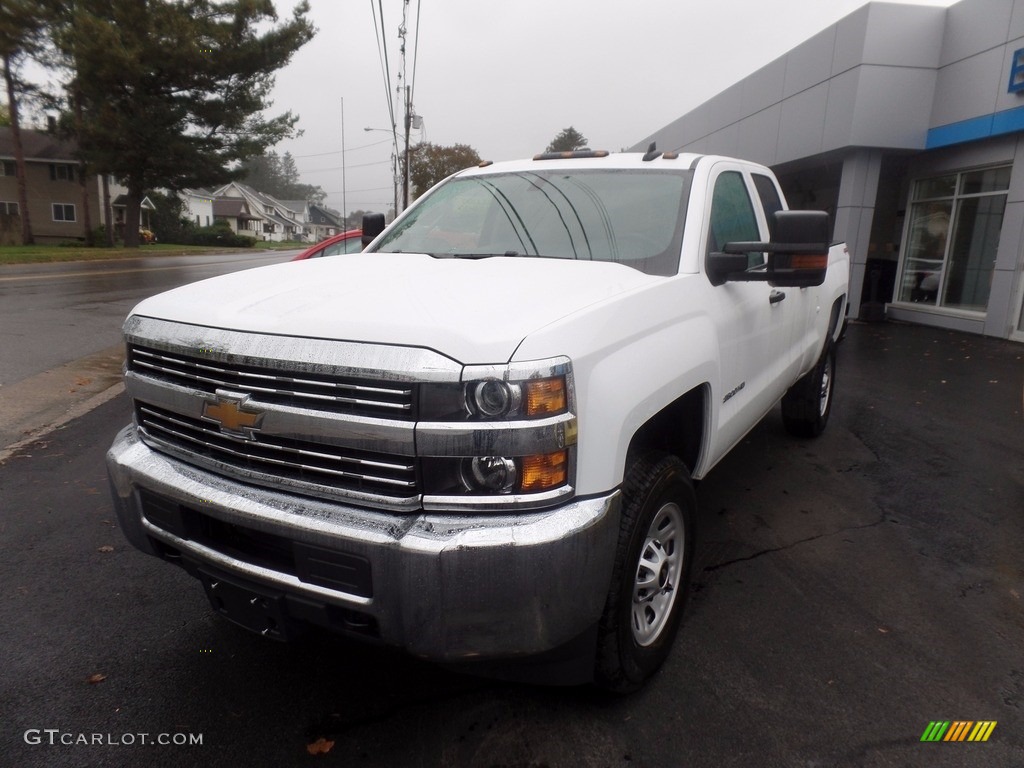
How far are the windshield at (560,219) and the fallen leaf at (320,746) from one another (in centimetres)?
207

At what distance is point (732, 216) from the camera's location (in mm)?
3748

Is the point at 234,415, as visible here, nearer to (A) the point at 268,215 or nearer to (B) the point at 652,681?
(B) the point at 652,681

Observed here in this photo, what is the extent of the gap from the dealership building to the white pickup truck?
38.8 ft

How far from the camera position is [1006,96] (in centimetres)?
1170

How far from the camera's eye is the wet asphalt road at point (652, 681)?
2385 mm

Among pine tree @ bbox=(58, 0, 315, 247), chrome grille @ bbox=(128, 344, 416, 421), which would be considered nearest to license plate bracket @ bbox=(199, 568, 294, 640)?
chrome grille @ bbox=(128, 344, 416, 421)

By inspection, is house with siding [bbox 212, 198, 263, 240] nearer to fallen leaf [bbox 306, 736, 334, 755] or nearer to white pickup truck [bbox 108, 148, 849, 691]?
white pickup truck [bbox 108, 148, 849, 691]

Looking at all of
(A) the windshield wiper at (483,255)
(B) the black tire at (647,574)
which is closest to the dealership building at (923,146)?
(A) the windshield wiper at (483,255)

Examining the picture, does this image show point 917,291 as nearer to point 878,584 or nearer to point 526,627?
point 878,584

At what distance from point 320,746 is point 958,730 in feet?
7.18

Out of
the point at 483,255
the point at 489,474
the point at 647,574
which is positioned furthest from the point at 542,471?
the point at 483,255

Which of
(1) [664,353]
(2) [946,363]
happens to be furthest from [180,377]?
(2) [946,363]

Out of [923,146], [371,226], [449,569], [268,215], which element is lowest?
[449,569]

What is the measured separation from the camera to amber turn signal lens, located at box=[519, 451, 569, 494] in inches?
78.6
